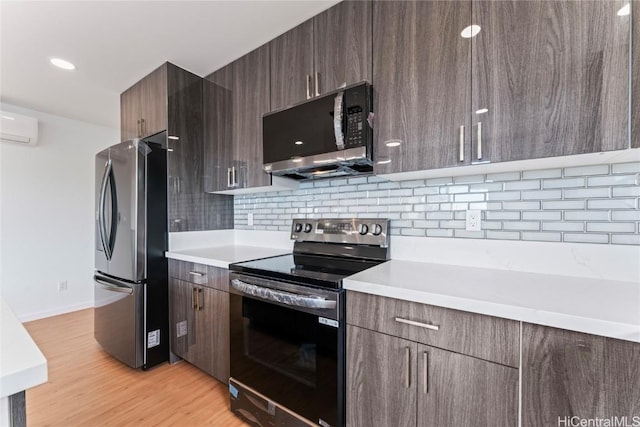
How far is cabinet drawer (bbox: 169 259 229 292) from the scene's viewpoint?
1.78m

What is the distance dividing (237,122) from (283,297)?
1408 millimetres

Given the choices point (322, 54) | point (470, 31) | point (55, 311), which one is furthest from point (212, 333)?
point (55, 311)

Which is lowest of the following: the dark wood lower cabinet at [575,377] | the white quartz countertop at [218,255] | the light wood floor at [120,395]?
the light wood floor at [120,395]

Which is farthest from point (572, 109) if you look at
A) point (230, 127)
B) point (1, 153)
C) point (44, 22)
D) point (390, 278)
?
point (1, 153)

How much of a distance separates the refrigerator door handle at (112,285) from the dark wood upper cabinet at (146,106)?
49.1 inches

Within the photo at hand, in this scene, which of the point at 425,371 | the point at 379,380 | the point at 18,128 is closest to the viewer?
the point at 425,371

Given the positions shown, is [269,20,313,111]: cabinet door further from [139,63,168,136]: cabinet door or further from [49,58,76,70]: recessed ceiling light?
[49,58,76,70]: recessed ceiling light

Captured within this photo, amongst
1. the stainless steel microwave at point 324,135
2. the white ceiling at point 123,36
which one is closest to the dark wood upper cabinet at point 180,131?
the white ceiling at point 123,36

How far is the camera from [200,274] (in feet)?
6.33

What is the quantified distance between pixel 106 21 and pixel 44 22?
1.26 feet

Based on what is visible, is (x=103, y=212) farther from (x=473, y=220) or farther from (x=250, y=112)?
(x=473, y=220)

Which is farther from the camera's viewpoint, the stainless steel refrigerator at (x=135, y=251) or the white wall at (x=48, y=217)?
the white wall at (x=48, y=217)

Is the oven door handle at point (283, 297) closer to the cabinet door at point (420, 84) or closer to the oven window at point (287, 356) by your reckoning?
the oven window at point (287, 356)

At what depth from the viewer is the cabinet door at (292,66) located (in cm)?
171
